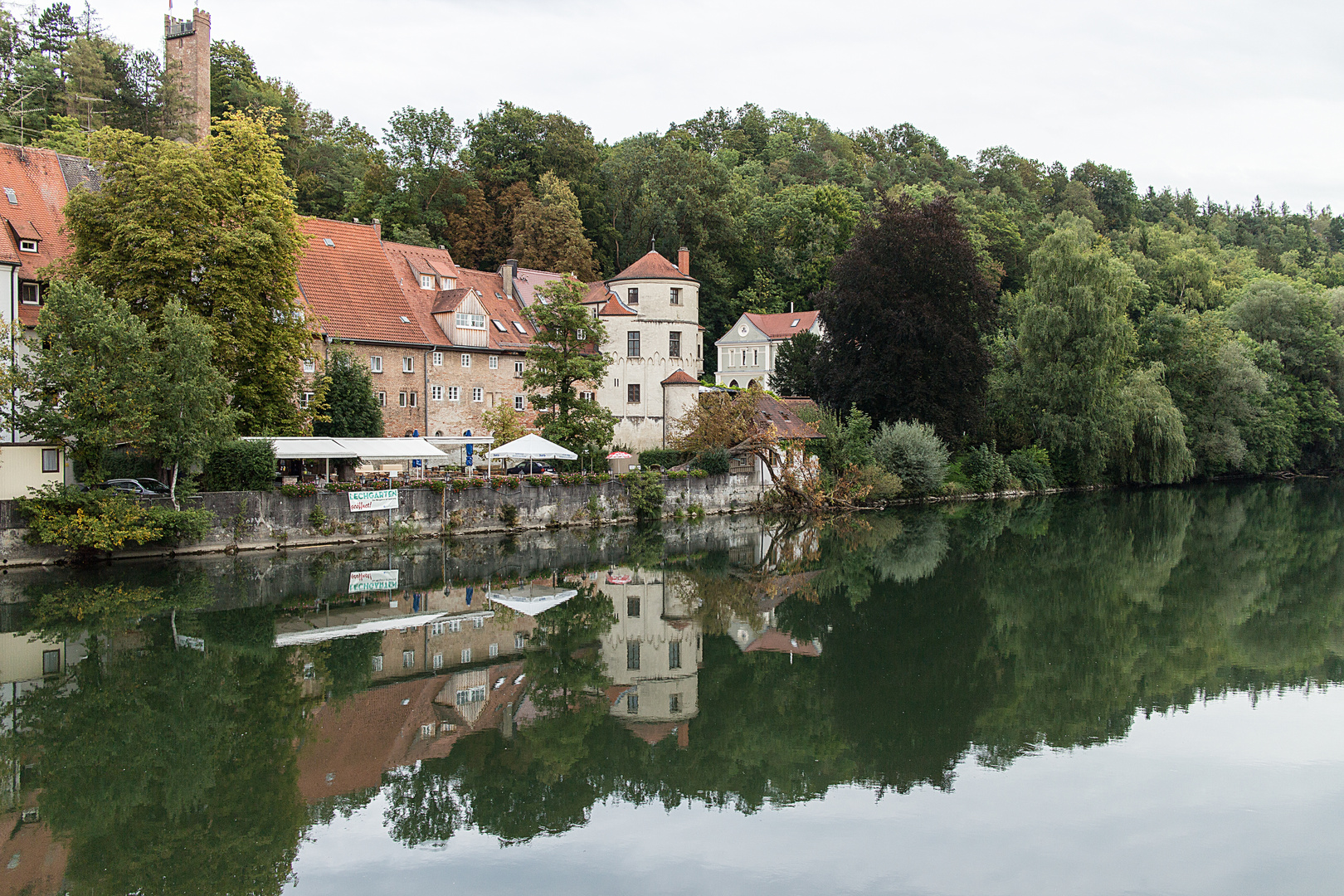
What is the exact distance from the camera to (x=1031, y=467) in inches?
1961

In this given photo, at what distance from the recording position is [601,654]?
18141 millimetres

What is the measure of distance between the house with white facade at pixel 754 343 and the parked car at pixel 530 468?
3157cm

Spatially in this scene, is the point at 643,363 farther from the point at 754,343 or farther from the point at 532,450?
the point at 754,343

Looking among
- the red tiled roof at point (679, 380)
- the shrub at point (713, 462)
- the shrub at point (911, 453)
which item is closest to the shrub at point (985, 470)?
the shrub at point (911, 453)

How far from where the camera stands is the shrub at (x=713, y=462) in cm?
4066

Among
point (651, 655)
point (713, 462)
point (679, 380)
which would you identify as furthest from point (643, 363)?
point (651, 655)

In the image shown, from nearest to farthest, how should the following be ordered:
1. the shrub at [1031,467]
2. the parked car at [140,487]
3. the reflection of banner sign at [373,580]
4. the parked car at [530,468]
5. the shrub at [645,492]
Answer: the reflection of banner sign at [373,580] → the parked car at [140,487] → the shrub at [645,492] → the parked car at [530,468] → the shrub at [1031,467]

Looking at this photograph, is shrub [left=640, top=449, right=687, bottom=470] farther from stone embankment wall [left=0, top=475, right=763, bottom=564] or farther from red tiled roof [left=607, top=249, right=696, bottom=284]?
red tiled roof [left=607, top=249, right=696, bottom=284]

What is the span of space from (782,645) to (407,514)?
16.2 metres

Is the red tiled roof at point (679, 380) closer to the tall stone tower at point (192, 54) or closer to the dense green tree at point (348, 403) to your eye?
the dense green tree at point (348, 403)

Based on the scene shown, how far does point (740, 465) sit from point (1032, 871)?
107 feet

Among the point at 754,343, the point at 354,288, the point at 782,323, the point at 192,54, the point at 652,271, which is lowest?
the point at 754,343

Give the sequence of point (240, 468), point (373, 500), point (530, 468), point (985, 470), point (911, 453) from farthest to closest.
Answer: point (985, 470) → point (911, 453) → point (530, 468) → point (373, 500) → point (240, 468)

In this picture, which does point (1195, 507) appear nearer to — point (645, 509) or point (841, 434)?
point (841, 434)
